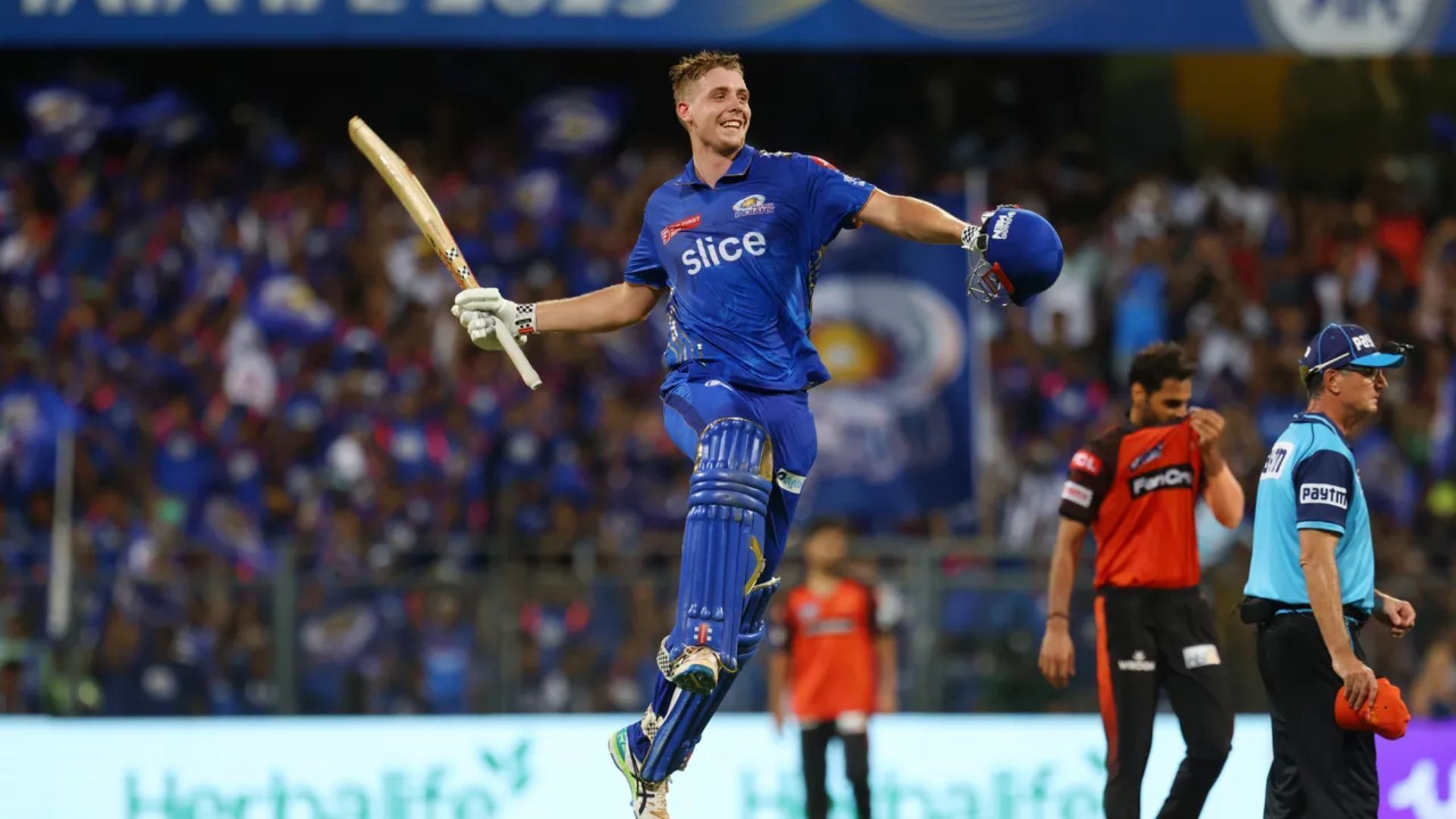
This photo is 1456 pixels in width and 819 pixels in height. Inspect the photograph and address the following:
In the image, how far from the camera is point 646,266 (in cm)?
737

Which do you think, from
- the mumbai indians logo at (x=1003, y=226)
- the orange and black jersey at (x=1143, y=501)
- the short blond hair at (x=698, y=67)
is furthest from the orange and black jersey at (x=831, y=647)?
the mumbai indians logo at (x=1003, y=226)

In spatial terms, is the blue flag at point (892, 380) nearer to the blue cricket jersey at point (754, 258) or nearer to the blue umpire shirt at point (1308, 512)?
the blue umpire shirt at point (1308, 512)

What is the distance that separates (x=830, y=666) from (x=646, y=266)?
4024 mm

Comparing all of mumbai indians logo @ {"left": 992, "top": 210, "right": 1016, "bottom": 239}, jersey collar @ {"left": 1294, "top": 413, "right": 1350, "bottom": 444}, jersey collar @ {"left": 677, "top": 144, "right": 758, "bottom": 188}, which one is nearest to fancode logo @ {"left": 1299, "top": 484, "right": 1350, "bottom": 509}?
jersey collar @ {"left": 1294, "top": 413, "right": 1350, "bottom": 444}

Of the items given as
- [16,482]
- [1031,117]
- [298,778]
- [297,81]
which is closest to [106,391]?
[16,482]

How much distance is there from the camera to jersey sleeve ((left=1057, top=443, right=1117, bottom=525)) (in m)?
8.67

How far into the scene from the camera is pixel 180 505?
15461mm

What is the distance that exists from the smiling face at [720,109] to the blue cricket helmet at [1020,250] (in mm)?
940

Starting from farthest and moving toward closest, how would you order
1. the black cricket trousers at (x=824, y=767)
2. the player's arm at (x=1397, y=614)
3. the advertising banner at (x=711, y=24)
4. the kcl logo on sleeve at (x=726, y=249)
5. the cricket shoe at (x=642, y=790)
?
the advertising banner at (x=711, y=24) → the black cricket trousers at (x=824, y=767) → the player's arm at (x=1397, y=614) → the cricket shoe at (x=642, y=790) → the kcl logo on sleeve at (x=726, y=249)

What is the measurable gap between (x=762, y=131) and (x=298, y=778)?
9.18 metres

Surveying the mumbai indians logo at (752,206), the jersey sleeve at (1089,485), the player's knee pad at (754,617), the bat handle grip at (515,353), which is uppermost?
the mumbai indians logo at (752,206)

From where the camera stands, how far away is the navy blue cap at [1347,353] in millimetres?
7172

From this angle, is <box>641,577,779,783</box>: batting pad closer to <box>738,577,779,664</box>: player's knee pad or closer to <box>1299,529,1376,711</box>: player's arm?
<box>738,577,779,664</box>: player's knee pad

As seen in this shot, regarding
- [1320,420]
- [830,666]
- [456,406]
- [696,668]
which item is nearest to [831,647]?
[830,666]
